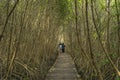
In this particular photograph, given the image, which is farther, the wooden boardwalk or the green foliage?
the green foliage

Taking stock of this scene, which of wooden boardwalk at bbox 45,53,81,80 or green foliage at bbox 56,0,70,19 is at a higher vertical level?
green foliage at bbox 56,0,70,19

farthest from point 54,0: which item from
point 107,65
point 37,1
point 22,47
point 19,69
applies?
point 107,65

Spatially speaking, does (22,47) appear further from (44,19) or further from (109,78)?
(44,19)

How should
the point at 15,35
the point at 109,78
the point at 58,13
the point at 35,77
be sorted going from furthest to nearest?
the point at 58,13, the point at 35,77, the point at 109,78, the point at 15,35

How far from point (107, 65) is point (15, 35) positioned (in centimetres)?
323

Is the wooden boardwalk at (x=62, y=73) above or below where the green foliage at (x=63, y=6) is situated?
below

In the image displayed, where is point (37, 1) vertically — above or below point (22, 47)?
above

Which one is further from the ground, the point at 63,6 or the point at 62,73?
the point at 63,6

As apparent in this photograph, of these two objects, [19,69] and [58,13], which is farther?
[58,13]

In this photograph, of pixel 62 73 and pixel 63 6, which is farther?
pixel 63 6

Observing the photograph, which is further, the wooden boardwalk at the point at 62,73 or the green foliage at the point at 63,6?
the green foliage at the point at 63,6

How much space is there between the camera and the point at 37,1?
1373cm

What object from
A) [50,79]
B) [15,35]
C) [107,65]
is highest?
[15,35]

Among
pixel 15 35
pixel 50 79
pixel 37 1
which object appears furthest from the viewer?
pixel 50 79
